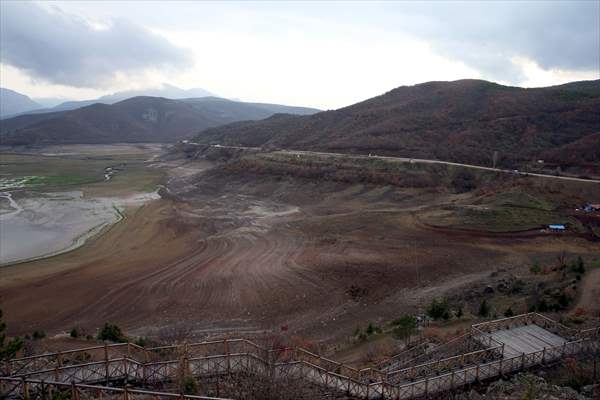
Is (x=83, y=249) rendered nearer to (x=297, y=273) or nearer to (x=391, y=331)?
(x=297, y=273)

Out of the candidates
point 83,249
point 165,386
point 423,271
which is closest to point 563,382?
point 165,386

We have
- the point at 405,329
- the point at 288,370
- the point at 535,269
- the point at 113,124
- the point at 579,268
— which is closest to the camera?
the point at 288,370

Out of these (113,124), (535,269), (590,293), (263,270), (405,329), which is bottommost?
(263,270)

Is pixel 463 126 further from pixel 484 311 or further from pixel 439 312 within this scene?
pixel 439 312

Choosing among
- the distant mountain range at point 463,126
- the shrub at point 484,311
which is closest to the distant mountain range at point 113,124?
the distant mountain range at point 463,126

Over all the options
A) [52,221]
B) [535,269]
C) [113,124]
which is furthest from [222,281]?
[113,124]

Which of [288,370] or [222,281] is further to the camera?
[222,281]
